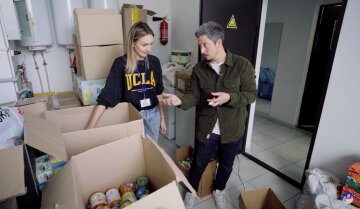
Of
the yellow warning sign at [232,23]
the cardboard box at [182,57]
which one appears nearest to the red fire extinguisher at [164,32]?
the cardboard box at [182,57]

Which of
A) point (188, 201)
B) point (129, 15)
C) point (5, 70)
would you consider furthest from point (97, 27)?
point (188, 201)

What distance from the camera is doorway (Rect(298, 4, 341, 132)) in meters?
2.98

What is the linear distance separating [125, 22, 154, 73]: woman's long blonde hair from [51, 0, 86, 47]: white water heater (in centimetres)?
132

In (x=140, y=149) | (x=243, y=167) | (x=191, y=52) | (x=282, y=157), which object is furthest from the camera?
(x=191, y=52)

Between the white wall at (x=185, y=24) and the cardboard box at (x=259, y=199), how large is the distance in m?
1.83

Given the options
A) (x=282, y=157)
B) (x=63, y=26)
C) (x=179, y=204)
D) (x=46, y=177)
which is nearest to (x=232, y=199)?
(x=282, y=157)

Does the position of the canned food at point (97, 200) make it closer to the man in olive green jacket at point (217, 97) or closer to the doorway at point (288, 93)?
the man in olive green jacket at point (217, 97)

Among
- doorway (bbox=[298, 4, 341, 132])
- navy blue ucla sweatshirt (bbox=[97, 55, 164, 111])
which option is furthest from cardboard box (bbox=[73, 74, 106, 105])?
doorway (bbox=[298, 4, 341, 132])

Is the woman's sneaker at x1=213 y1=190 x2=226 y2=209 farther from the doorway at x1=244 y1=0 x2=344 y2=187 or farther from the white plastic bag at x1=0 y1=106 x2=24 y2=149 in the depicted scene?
the white plastic bag at x1=0 y1=106 x2=24 y2=149

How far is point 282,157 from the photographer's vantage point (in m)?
2.71

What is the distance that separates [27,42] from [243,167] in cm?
277

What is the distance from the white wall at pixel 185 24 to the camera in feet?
9.09

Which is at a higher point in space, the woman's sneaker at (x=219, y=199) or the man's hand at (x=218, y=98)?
the man's hand at (x=218, y=98)

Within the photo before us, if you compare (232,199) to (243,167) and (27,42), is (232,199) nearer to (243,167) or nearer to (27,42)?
(243,167)
